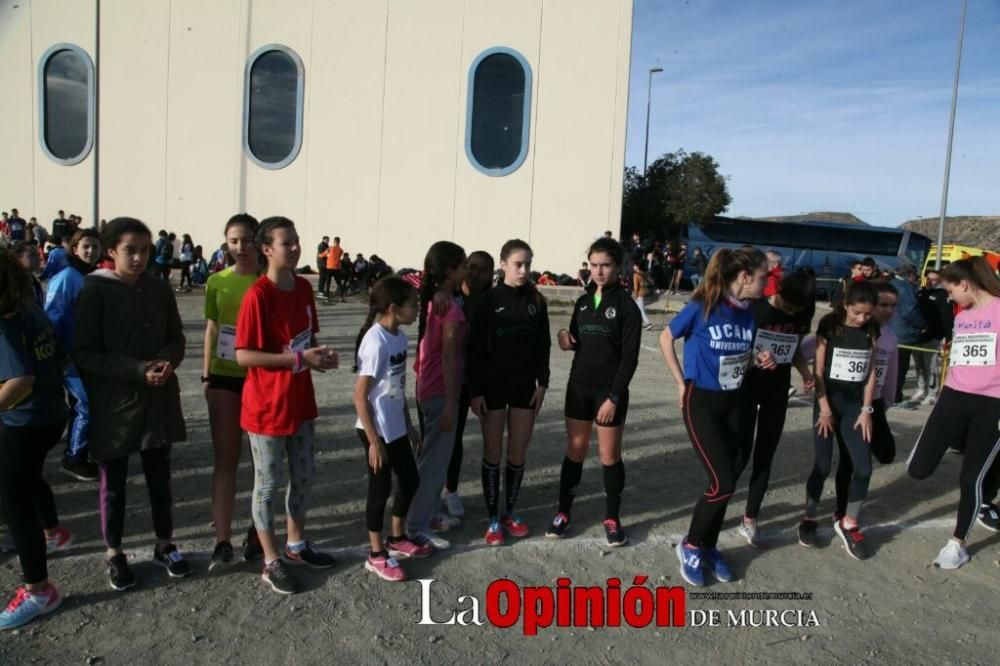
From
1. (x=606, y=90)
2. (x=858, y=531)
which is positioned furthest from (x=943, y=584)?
(x=606, y=90)

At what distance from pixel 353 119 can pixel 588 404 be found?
17982 millimetres

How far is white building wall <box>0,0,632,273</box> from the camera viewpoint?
19.0 meters

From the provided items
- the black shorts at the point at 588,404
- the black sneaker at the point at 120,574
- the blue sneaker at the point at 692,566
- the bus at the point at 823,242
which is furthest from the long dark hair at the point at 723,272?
the bus at the point at 823,242

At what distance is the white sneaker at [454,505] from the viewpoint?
172 inches

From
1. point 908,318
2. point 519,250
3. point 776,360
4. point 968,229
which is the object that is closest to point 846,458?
point 776,360

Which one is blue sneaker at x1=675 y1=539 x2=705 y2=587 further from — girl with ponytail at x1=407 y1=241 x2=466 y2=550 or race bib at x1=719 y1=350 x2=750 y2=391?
girl with ponytail at x1=407 y1=241 x2=466 y2=550

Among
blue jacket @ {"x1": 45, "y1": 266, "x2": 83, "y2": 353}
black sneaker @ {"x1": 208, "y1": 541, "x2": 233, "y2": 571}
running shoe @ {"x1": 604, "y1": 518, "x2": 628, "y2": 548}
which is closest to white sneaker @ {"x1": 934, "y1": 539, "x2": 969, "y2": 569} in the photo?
running shoe @ {"x1": 604, "y1": 518, "x2": 628, "y2": 548}

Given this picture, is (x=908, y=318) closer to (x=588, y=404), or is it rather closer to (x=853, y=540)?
(x=853, y=540)

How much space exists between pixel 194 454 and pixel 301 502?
7.02ft

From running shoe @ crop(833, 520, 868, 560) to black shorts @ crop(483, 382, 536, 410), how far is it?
203cm

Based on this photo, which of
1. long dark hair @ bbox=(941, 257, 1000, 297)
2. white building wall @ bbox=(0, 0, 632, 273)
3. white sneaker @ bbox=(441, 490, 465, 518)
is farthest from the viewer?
white building wall @ bbox=(0, 0, 632, 273)

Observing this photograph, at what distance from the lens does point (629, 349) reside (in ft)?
12.4

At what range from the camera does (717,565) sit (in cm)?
377

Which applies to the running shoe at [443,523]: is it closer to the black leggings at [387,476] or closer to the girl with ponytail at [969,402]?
the black leggings at [387,476]
